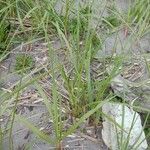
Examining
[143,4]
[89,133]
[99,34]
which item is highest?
[143,4]

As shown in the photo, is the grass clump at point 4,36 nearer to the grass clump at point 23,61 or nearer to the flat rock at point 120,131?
the grass clump at point 23,61

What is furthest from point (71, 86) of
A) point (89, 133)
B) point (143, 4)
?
point (143, 4)

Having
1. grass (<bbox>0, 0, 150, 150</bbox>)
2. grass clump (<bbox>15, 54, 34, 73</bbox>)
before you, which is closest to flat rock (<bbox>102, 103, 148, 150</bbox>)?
grass (<bbox>0, 0, 150, 150</bbox>)

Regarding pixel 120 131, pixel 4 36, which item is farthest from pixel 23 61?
pixel 120 131

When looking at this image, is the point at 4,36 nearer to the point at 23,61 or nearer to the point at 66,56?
the point at 23,61

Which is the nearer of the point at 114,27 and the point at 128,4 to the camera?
the point at 114,27

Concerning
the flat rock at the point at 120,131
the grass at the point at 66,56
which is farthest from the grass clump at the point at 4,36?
the flat rock at the point at 120,131

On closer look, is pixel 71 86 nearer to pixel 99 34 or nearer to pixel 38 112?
pixel 38 112
